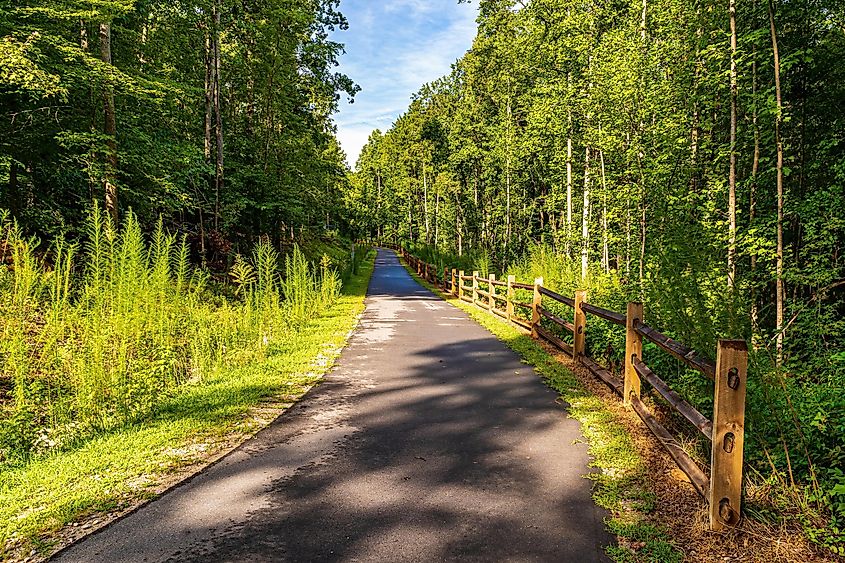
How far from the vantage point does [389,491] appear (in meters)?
3.87

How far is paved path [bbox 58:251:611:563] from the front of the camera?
3109 millimetres

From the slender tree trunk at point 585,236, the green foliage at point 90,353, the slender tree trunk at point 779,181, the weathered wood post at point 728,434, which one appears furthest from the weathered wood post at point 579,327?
the slender tree trunk at point 585,236

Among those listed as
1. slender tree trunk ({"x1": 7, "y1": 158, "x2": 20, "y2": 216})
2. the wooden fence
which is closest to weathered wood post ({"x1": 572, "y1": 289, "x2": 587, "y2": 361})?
the wooden fence

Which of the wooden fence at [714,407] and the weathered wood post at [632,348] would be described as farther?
the weathered wood post at [632,348]

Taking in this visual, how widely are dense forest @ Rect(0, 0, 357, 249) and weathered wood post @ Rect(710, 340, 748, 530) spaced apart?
11.5 meters

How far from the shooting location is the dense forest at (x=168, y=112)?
1122 centimetres

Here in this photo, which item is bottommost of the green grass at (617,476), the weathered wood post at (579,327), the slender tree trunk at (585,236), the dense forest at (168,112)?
the green grass at (617,476)

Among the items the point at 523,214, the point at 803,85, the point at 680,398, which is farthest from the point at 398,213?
the point at 680,398

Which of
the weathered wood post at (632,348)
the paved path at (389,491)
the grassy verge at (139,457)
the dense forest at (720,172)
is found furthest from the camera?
the weathered wood post at (632,348)

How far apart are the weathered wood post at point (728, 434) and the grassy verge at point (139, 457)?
3934 mm

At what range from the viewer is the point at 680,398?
425cm

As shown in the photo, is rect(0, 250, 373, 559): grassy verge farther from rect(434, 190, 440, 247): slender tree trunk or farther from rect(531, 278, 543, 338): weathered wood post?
rect(434, 190, 440, 247): slender tree trunk

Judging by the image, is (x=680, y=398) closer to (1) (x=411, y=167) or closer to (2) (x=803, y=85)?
(2) (x=803, y=85)

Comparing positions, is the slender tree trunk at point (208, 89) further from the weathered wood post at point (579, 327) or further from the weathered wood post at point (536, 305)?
the weathered wood post at point (579, 327)
